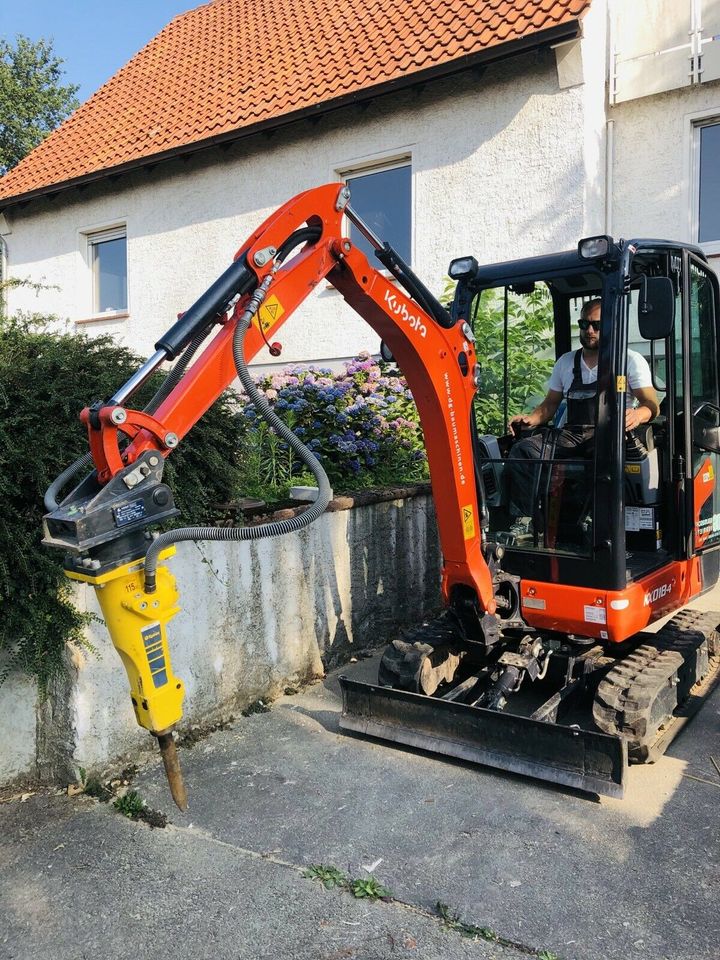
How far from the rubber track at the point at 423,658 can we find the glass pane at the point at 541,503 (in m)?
0.65

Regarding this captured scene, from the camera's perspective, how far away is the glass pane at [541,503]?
4359 millimetres

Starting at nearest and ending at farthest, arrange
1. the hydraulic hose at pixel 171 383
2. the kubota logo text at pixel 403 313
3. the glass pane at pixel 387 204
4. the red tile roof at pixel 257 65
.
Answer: the hydraulic hose at pixel 171 383
the kubota logo text at pixel 403 313
the red tile roof at pixel 257 65
the glass pane at pixel 387 204

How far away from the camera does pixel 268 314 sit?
333cm

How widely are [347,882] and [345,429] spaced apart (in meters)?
4.42

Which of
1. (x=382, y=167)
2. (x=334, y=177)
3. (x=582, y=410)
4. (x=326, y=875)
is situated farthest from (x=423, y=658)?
(x=334, y=177)

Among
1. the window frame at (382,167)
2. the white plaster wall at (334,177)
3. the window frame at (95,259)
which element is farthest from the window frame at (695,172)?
the window frame at (95,259)

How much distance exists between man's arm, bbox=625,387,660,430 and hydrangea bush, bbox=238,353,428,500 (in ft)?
8.98

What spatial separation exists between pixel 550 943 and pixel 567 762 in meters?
1.14

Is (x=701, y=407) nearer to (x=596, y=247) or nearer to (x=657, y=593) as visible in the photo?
(x=657, y=593)

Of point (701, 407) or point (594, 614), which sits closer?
point (594, 614)

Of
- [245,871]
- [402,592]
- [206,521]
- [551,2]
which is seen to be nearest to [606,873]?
[245,871]

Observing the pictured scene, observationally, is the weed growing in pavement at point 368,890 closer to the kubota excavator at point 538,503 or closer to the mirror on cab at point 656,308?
the kubota excavator at point 538,503

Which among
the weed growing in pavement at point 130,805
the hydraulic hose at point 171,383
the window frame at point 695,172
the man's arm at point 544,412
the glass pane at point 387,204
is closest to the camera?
the hydraulic hose at point 171,383

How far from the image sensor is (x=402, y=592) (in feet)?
20.8
